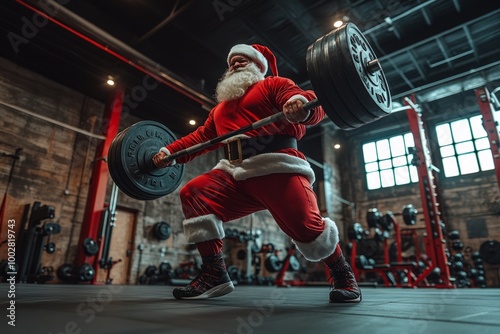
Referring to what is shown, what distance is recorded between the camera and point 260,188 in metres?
1.38

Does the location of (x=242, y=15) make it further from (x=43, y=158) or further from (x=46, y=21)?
(x=43, y=158)

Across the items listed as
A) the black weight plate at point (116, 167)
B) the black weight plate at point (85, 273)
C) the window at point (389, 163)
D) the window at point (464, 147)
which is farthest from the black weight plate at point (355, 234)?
the black weight plate at point (116, 167)

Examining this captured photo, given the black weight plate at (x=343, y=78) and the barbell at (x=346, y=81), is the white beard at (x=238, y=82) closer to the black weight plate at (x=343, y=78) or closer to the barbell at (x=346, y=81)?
the barbell at (x=346, y=81)

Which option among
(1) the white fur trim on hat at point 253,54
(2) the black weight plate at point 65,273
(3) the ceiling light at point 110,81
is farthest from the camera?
(3) the ceiling light at point 110,81

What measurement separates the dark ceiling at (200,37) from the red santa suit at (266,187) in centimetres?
367

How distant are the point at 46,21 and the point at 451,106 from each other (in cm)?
880

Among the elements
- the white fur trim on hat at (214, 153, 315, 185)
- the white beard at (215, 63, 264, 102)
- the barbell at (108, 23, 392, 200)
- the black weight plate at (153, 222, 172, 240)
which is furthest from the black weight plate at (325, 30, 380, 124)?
the black weight plate at (153, 222, 172, 240)

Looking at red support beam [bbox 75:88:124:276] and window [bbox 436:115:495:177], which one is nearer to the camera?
red support beam [bbox 75:88:124:276]

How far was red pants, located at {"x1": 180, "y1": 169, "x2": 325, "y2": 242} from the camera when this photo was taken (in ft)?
4.21

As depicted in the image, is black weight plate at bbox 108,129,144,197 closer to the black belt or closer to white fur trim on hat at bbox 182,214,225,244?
white fur trim on hat at bbox 182,214,225,244

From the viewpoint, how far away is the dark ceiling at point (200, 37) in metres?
4.65

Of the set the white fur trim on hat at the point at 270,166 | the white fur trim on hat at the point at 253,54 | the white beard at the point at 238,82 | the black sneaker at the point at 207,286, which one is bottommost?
the black sneaker at the point at 207,286

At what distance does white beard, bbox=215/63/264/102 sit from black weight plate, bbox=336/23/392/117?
0.58 m

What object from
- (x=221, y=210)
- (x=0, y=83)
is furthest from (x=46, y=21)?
(x=221, y=210)
